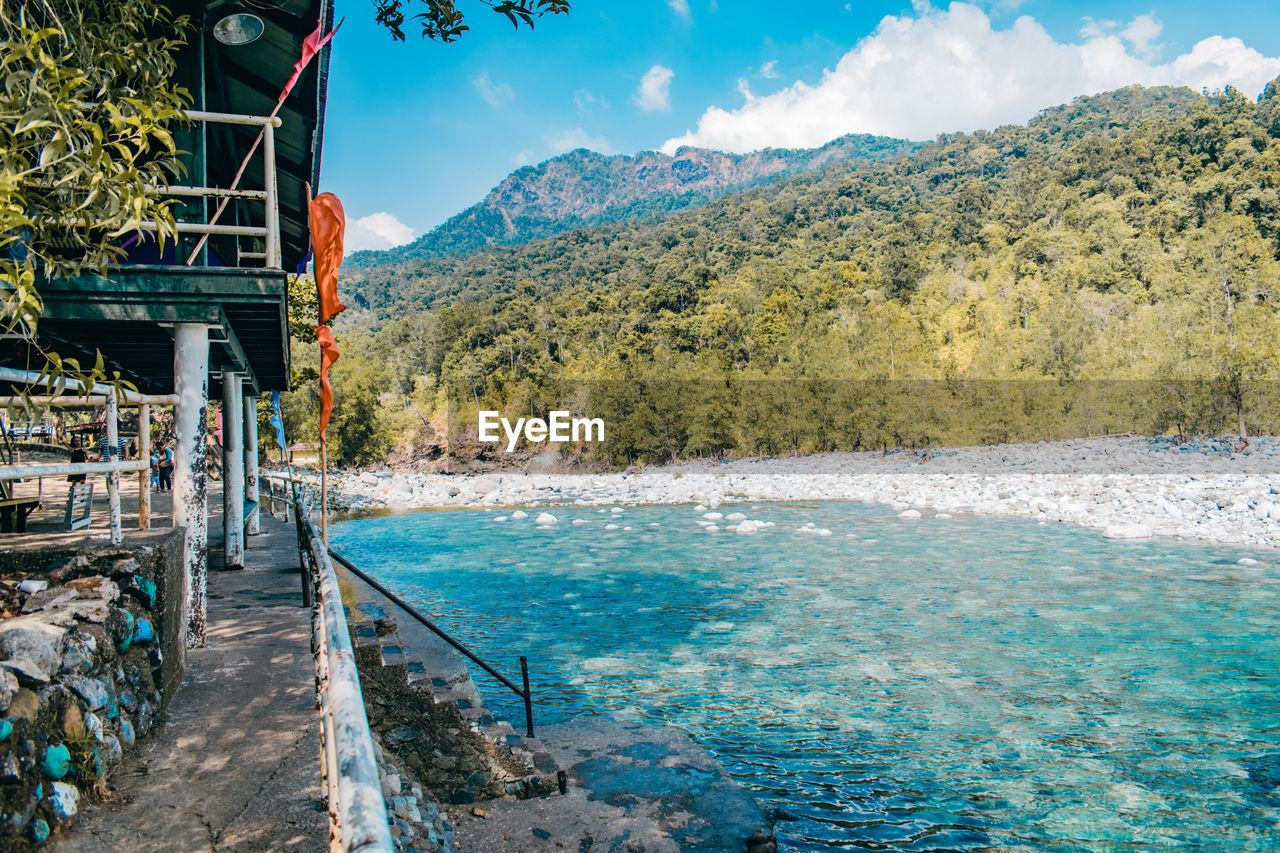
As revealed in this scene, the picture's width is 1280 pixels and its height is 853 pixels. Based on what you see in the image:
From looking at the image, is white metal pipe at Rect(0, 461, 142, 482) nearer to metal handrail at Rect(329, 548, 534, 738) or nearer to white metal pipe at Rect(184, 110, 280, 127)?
metal handrail at Rect(329, 548, 534, 738)

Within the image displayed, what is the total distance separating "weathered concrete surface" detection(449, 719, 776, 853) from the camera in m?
6.21

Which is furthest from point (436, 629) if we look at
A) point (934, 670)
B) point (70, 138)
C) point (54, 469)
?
point (934, 670)

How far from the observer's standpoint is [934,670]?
11555mm

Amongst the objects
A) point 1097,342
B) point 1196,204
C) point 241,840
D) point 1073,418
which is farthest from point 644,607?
point 1196,204

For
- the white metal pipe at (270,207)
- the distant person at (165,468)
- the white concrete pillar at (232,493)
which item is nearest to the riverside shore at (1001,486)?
the distant person at (165,468)

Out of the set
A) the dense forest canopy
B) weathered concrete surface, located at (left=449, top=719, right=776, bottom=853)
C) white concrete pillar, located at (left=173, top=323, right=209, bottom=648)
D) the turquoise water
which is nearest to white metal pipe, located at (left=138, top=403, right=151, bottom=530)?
white concrete pillar, located at (left=173, top=323, right=209, bottom=648)

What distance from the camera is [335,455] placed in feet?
229

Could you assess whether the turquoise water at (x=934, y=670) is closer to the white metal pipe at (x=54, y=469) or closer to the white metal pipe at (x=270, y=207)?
the white metal pipe at (x=54, y=469)

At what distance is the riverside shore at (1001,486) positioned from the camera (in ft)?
80.5

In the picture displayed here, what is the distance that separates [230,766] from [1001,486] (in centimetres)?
3639

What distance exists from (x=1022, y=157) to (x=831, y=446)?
3851 inches

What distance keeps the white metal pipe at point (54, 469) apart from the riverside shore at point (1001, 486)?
26236mm

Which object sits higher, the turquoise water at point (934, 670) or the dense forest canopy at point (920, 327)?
the dense forest canopy at point (920, 327)

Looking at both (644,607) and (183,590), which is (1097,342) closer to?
(644,607)
